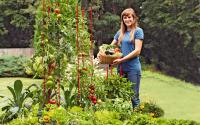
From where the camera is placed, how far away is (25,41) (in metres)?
27.9

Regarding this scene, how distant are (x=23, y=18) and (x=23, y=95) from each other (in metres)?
19.0

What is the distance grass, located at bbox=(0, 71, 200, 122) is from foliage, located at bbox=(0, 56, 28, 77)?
0.76 meters

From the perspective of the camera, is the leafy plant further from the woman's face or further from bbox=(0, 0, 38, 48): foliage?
bbox=(0, 0, 38, 48): foliage

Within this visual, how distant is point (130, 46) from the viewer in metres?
6.48

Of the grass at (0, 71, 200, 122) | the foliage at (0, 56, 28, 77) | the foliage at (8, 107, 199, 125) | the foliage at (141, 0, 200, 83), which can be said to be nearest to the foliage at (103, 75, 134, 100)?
the foliage at (8, 107, 199, 125)

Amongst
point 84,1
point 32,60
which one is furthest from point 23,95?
point 84,1

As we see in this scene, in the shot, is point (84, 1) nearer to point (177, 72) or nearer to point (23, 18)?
point (23, 18)

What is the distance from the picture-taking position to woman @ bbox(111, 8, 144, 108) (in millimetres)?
6312

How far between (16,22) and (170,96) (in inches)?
580

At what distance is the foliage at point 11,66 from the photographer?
16266 millimetres

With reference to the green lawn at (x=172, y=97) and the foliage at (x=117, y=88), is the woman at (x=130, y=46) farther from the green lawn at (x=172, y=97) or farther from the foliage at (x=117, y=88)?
the green lawn at (x=172, y=97)

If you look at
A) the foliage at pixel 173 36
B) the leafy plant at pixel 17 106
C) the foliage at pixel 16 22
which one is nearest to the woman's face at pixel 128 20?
the leafy plant at pixel 17 106

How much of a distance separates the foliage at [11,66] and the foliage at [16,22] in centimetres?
688

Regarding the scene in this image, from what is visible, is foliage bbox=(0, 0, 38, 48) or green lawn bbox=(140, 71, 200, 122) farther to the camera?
foliage bbox=(0, 0, 38, 48)
